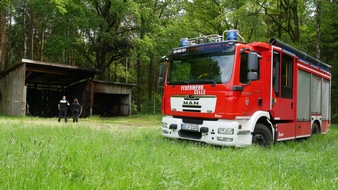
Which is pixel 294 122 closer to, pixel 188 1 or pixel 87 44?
pixel 188 1

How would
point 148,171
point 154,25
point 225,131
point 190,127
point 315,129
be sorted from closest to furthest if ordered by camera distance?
point 148,171
point 225,131
point 190,127
point 315,129
point 154,25

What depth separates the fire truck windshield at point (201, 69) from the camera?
7.72 meters

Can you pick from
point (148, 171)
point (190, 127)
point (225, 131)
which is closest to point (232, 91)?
point (225, 131)

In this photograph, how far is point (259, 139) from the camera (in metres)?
8.12

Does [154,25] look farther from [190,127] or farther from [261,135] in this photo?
[261,135]

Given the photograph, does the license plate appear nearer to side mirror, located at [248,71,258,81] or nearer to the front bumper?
the front bumper

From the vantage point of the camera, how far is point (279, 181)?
430 cm

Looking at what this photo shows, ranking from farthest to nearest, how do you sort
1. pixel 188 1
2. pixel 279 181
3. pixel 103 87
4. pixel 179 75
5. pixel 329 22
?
pixel 188 1
pixel 103 87
pixel 329 22
pixel 179 75
pixel 279 181

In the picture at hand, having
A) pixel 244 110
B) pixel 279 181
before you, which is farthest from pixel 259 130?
pixel 279 181

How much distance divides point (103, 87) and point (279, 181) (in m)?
24.9

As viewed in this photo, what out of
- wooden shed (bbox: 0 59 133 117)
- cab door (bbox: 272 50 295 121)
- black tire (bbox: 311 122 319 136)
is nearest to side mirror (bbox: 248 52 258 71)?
cab door (bbox: 272 50 295 121)

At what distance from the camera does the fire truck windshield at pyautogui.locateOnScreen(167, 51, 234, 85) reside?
772 centimetres

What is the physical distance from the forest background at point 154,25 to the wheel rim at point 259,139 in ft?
50.3

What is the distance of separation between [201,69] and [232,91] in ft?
4.15
